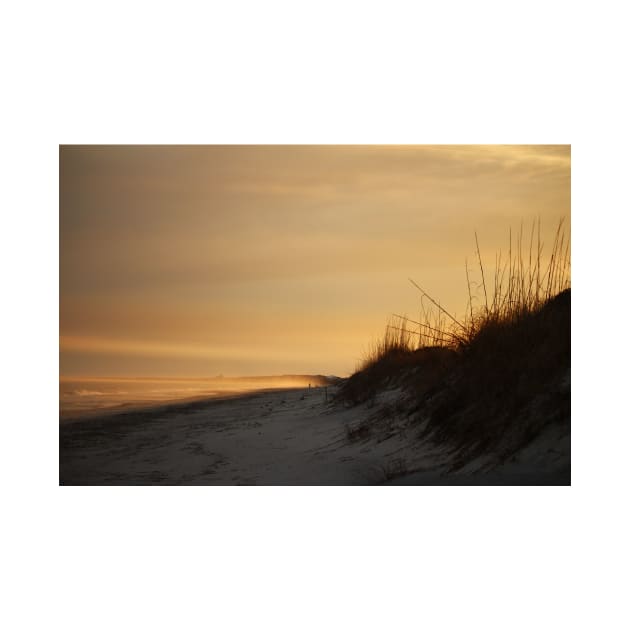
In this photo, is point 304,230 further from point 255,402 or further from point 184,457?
point 255,402

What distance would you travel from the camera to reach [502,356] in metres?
4.05

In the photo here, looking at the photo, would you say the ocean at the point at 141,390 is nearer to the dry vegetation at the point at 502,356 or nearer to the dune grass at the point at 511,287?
the dry vegetation at the point at 502,356

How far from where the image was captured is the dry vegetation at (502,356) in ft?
11.9

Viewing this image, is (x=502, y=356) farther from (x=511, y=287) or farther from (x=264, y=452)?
(x=264, y=452)

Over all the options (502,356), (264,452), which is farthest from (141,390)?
(502,356)

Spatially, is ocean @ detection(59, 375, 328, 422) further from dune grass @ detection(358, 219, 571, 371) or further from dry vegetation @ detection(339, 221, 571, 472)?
dune grass @ detection(358, 219, 571, 371)

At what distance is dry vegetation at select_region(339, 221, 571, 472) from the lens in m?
3.64

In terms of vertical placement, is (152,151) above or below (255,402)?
above

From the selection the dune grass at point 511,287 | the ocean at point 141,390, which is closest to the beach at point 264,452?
the ocean at point 141,390
